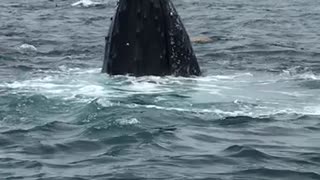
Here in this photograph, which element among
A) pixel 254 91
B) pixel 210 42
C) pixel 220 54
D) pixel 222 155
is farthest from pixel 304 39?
pixel 222 155

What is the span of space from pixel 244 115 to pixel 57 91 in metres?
3.60

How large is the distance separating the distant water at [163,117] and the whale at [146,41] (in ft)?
0.90

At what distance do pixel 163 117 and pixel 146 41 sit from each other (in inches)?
73.9

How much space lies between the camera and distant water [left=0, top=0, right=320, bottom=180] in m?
10.3

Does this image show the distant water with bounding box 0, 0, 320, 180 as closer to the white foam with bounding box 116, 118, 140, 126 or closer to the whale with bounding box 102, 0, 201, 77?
the white foam with bounding box 116, 118, 140, 126

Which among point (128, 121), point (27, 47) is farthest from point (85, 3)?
point (128, 121)

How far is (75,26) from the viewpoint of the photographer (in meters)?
28.9

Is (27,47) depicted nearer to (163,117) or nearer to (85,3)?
(163,117)

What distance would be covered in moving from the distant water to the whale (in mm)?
273

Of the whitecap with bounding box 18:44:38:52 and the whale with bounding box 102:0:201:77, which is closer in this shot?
the whale with bounding box 102:0:201:77

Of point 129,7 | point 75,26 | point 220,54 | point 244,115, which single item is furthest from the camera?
point 75,26

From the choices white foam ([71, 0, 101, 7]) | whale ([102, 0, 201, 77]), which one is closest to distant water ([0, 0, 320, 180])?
whale ([102, 0, 201, 77])

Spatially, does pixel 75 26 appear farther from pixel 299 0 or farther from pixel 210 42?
pixel 299 0

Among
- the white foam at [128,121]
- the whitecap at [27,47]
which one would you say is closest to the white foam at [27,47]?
the whitecap at [27,47]
